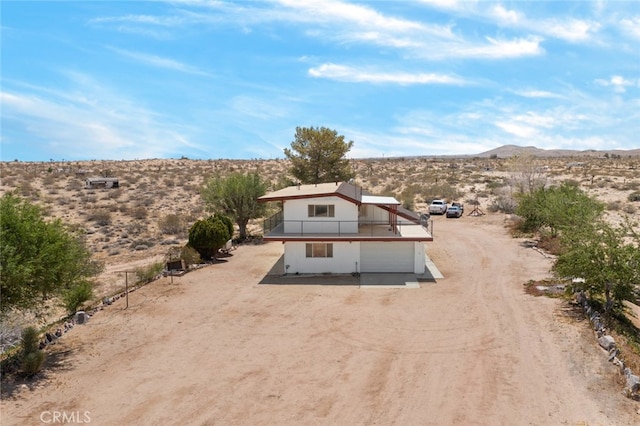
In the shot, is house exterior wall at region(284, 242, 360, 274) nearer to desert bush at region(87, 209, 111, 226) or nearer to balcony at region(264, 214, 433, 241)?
balcony at region(264, 214, 433, 241)

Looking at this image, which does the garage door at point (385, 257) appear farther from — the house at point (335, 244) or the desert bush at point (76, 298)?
the desert bush at point (76, 298)

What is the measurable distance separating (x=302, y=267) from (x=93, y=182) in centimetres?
4573

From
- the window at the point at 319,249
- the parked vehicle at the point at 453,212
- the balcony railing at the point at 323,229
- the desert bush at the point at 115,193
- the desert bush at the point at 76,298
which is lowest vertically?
the desert bush at the point at 76,298

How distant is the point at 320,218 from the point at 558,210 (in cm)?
1595

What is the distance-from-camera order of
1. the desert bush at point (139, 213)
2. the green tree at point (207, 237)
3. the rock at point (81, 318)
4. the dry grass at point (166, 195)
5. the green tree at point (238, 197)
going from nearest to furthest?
the rock at point (81, 318) < the green tree at point (207, 237) < the green tree at point (238, 197) < the dry grass at point (166, 195) < the desert bush at point (139, 213)

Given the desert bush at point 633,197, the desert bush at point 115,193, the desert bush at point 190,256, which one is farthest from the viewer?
the desert bush at point 115,193

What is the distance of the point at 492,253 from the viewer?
1346 inches

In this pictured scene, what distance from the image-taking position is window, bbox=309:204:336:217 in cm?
2833

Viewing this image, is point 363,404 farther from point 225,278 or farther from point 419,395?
point 225,278

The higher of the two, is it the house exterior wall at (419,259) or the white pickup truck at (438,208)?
the white pickup truck at (438,208)

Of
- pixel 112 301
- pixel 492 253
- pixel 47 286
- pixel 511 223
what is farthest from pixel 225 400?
pixel 511 223

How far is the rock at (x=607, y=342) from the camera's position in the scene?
55.9ft

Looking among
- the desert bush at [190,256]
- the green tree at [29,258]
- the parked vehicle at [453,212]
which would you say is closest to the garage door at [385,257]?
the desert bush at [190,256]

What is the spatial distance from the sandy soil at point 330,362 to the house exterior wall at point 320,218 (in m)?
4.08
